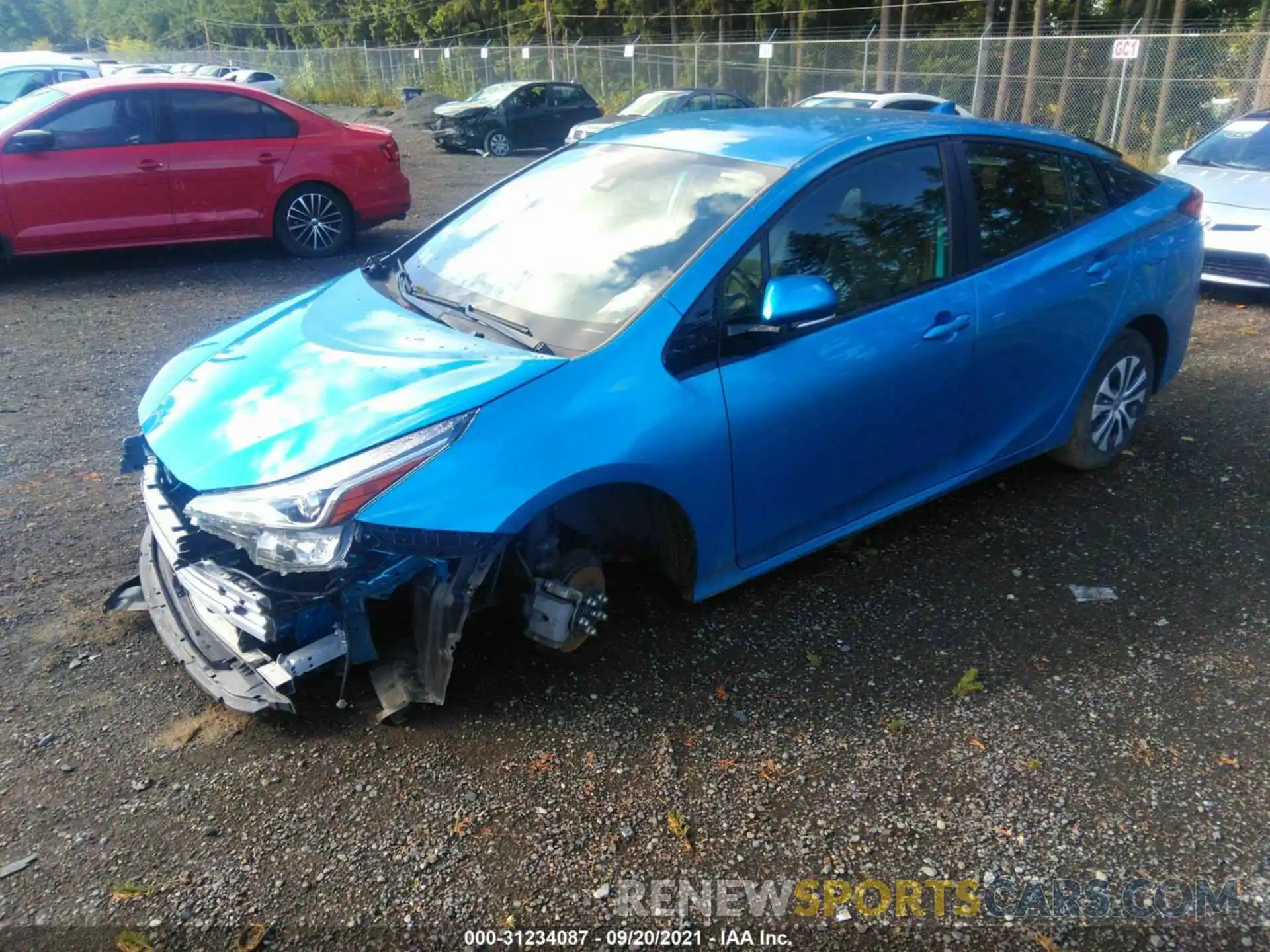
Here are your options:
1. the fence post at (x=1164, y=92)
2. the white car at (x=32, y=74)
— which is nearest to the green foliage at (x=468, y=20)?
the fence post at (x=1164, y=92)

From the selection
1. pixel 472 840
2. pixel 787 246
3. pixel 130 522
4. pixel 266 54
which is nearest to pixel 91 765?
pixel 472 840

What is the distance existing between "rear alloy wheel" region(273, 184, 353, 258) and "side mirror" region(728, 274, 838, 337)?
742 centimetres

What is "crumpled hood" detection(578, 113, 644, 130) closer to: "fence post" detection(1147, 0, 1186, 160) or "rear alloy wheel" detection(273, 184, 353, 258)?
"rear alloy wheel" detection(273, 184, 353, 258)

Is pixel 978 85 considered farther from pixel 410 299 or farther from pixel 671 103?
pixel 410 299

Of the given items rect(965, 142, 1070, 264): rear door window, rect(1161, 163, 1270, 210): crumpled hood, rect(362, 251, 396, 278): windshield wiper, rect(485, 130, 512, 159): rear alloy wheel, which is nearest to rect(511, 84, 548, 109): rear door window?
rect(485, 130, 512, 159): rear alloy wheel

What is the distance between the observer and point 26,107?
853 cm

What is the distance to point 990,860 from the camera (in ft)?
8.40

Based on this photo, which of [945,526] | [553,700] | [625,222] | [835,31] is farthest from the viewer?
[835,31]

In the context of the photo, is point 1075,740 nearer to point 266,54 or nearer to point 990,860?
point 990,860

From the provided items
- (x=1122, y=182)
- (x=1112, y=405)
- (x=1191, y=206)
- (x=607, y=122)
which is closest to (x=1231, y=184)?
(x=1191, y=206)

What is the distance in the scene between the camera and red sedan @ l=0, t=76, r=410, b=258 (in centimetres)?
827

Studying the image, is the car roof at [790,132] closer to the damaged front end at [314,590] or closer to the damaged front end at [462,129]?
the damaged front end at [314,590]

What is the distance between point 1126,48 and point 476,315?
16604 millimetres

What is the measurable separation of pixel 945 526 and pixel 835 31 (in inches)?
1153
